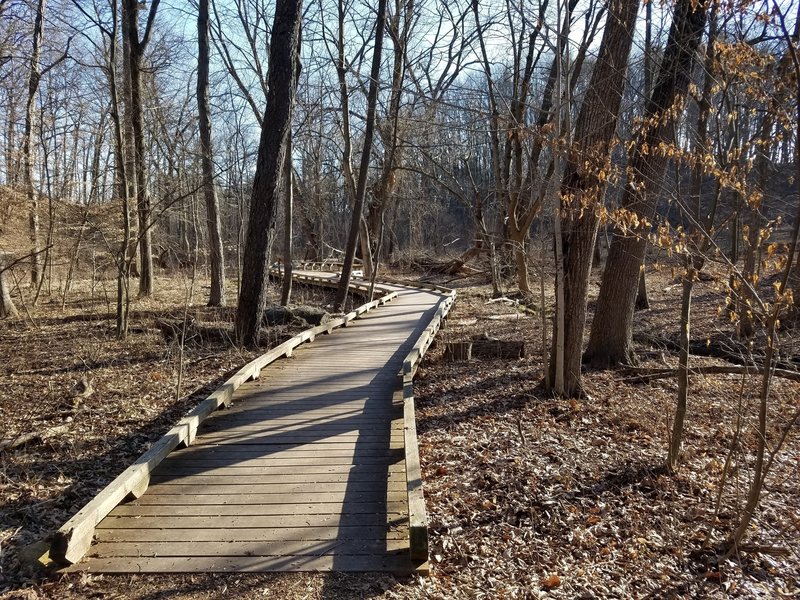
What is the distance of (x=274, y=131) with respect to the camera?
9859 mm

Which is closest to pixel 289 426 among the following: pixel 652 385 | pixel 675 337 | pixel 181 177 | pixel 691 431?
pixel 691 431

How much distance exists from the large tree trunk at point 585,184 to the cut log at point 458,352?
2.69 meters

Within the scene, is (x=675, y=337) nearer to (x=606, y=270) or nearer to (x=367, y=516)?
(x=606, y=270)

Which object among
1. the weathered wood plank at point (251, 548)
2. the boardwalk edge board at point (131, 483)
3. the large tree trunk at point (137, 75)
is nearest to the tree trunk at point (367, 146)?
the large tree trunk at point (137, 75)

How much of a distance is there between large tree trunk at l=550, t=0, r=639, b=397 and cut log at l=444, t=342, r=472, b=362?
2695 millimetres

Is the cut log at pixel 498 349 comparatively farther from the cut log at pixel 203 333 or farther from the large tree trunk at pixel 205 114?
the large tree trunk at pixel 205 114

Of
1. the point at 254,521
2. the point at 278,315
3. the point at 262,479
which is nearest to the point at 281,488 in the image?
the point at 262,479

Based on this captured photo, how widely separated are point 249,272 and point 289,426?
472 centimetres

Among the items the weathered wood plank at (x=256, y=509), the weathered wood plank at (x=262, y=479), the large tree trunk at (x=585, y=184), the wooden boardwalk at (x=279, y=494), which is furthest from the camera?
the large tree trunk at (x=585, y=184)

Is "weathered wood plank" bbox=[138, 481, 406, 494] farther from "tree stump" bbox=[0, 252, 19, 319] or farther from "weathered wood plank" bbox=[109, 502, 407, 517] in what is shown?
"tree stump" bbox=[0, 252, 19, 319]

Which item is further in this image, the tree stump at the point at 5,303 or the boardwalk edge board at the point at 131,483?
the tree stump at the point at 5,303

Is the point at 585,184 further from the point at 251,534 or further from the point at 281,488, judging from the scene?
the point at 251,534

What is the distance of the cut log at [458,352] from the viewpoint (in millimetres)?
9914

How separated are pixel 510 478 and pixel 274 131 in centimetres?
740
